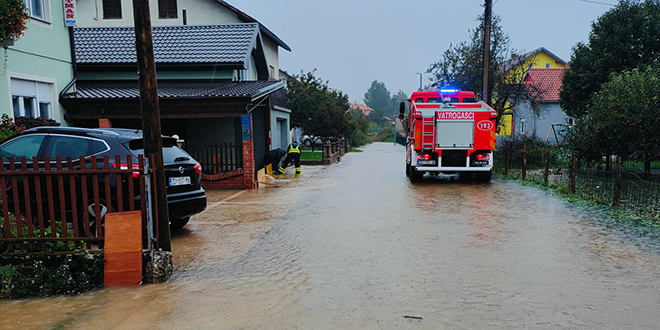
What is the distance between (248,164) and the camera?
13008 mm

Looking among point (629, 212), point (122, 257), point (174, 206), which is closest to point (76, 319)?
point (122, 257)

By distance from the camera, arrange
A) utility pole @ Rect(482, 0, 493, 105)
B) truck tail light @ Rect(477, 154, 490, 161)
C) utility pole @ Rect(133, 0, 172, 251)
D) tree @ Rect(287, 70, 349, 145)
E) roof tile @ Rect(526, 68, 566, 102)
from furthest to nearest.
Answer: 1. roof tile @ Rect(526, 68, 566, 102)
2. tree @ Rect(287, 70, 349, 145)
3. utility pole @ Rect(482, 0, 493, 105)
4. truck tail light @ Rect(477, 154, 490, 161)
5. utility pole @ Rect(133, 0, 172, 251)

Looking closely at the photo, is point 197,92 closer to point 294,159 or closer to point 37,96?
point 37,96

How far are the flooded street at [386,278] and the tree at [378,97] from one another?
15564 cm

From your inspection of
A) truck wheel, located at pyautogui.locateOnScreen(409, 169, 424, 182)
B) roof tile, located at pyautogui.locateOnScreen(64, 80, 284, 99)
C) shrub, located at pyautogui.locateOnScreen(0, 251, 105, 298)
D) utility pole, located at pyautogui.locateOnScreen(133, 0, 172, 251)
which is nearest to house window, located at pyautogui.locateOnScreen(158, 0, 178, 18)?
roof tile, located at pyautogui.locateOnScreen(64, 80, 284, 99)

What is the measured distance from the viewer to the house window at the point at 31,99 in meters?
10.4

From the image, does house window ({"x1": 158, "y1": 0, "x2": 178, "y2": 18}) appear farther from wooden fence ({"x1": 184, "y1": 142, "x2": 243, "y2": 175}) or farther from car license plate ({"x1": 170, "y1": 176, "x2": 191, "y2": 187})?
car license plate ({"x1": 170, "y1": 176, "x2": 191, "y2": 187})

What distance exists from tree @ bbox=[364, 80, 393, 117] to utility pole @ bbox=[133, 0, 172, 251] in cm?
15844

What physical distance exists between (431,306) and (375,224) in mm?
3745

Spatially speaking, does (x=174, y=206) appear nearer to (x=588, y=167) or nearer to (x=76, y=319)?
(x=76, y=319)

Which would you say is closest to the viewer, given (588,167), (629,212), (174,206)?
(174,206)

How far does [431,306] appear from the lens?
170 inches

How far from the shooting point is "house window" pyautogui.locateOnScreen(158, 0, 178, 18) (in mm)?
27453

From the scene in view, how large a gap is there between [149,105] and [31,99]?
8.01 metres
